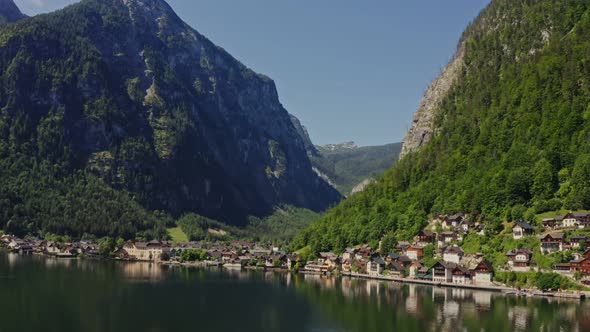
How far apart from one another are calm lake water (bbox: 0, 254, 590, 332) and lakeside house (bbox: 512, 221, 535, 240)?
17586mm

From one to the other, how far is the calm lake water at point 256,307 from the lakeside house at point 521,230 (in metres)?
17.6

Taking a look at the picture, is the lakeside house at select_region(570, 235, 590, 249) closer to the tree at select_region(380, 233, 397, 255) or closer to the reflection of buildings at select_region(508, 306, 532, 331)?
the reflection of buildings at select_region(508, 306, 532, 331)

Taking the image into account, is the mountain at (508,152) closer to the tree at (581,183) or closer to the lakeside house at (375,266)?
the tree at (581,183)

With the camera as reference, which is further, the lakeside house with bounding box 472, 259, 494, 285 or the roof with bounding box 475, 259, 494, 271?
the roof with bounding box 475, 259, 494, 271

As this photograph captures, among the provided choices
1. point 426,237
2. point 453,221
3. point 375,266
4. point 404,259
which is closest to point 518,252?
point 453,221

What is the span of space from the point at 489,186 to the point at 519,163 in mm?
10298

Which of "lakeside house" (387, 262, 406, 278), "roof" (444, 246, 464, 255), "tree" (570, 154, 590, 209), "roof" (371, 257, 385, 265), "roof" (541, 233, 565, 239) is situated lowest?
"lakeside house" (387, 262, 406, 278)

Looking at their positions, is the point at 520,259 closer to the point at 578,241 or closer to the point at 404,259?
the point at 578,241

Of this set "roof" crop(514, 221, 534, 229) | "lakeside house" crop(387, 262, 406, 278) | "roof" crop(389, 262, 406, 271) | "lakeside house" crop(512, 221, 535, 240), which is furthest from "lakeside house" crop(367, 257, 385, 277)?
"roof" crop(514, 221, 534, 229)

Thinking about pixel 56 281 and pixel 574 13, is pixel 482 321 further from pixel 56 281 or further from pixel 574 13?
pixel 574 13

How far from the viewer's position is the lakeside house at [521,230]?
11544 centimetres

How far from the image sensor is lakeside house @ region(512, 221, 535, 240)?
115438 mm

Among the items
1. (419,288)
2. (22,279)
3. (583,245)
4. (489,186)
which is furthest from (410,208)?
(22,279)

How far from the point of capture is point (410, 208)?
6191 inches
